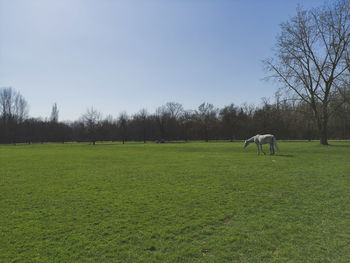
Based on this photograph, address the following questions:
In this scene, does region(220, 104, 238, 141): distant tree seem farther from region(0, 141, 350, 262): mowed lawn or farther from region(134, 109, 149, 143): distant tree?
region(0, 141, 350, 262): mowed lawn

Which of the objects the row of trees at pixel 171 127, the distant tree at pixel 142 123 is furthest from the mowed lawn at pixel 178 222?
the distant tree at pixel 142 123

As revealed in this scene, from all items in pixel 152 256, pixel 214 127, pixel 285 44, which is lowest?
pixel 152 256

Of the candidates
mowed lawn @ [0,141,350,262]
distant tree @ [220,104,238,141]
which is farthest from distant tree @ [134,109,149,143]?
mowed lawn @ [0,141,350,262]

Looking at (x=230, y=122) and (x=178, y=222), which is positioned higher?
(x=230, y=122)

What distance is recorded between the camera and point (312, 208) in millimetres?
6203

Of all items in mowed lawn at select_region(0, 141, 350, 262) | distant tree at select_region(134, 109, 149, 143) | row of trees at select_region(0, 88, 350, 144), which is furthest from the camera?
distant tree at select_region(134, 109, 149, 143)

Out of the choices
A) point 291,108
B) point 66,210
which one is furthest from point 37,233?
point 291,108

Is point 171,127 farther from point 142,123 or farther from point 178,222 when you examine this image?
point 178,222

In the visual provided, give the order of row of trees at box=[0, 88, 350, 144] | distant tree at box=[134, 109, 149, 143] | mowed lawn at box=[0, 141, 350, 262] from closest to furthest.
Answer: mowed lawn at box=[0, 141, 350, 262]
row of trees at box=[0, 88, 350, 144]
distant tree at box=[134, 109, 149, 143]

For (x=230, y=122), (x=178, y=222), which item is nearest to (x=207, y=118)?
(x=230, y=122)

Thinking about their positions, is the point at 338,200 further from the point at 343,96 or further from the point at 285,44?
the point at 285,44

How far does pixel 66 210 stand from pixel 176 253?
4067 millimetres

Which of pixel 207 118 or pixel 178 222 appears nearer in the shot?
pixel 178 222

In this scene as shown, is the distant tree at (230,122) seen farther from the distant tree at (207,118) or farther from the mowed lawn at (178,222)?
the mowed lawn at (178,222)
